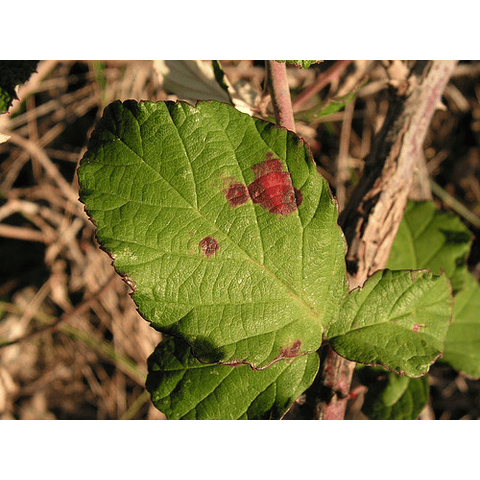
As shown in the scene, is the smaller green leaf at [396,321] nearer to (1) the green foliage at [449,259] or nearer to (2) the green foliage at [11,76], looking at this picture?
(1) the green foliage at [449,259]

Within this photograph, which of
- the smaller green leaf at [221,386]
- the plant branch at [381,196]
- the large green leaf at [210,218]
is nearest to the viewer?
the large green leaf at [210,218]

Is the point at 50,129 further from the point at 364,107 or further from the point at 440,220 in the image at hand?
the point at 440,220

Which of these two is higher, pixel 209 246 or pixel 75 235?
pixel 209 246

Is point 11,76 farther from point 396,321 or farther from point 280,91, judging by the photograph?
point 396,321

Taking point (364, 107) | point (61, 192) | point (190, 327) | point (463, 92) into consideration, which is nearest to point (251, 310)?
point (190, 327)

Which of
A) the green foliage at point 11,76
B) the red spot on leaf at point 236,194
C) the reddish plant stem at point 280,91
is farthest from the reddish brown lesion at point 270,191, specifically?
the green foliage at point 11,76

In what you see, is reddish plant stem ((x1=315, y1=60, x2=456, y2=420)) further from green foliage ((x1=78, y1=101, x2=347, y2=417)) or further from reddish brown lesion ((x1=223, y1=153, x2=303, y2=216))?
reddish brown lesion ((x1=223, y1=153, x2=303, y2=216))

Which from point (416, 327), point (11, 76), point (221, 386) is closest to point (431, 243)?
point (416, 327)

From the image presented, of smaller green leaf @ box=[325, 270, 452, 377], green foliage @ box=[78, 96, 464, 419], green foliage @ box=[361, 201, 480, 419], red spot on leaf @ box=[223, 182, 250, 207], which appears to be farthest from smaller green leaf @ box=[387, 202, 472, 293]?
red spot on leaf @ box=[223, 182, 250, 207]
